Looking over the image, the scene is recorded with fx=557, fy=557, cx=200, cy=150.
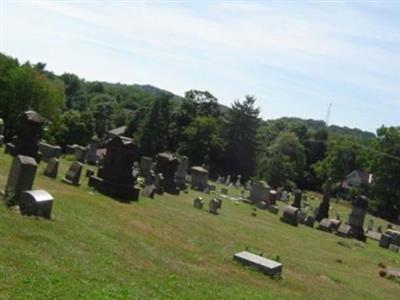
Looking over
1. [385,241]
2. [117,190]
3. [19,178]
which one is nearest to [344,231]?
[385,241]

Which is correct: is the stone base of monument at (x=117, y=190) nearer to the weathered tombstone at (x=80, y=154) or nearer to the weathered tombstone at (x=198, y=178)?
the weathered tombstone at (x=80, y=154)

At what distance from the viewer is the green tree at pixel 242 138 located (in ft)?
227

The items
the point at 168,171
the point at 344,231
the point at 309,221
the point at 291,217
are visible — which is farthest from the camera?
the point at 309,221

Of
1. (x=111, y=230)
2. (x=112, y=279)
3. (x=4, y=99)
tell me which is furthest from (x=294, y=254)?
(x=4, y=99)

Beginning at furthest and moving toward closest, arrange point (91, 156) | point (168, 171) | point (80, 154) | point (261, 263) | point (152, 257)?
point (91, 156) → point (80, 154) → point (168, 171) → point (261, 263) → point (152, 257)

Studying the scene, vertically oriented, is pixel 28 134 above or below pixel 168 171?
above

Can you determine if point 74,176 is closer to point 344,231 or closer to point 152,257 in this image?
point 152,257

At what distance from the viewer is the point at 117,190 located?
22.6 m

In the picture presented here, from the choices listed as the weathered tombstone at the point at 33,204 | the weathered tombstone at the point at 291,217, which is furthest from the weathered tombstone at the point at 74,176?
the weathered tombstone at the point at 291,217

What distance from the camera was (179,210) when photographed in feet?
80.2

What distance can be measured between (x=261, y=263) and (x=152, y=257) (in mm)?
3582

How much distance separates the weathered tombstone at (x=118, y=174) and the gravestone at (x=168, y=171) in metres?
7.47

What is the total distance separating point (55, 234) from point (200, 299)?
3.92 meters

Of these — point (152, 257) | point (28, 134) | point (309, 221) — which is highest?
point (28, 134)
